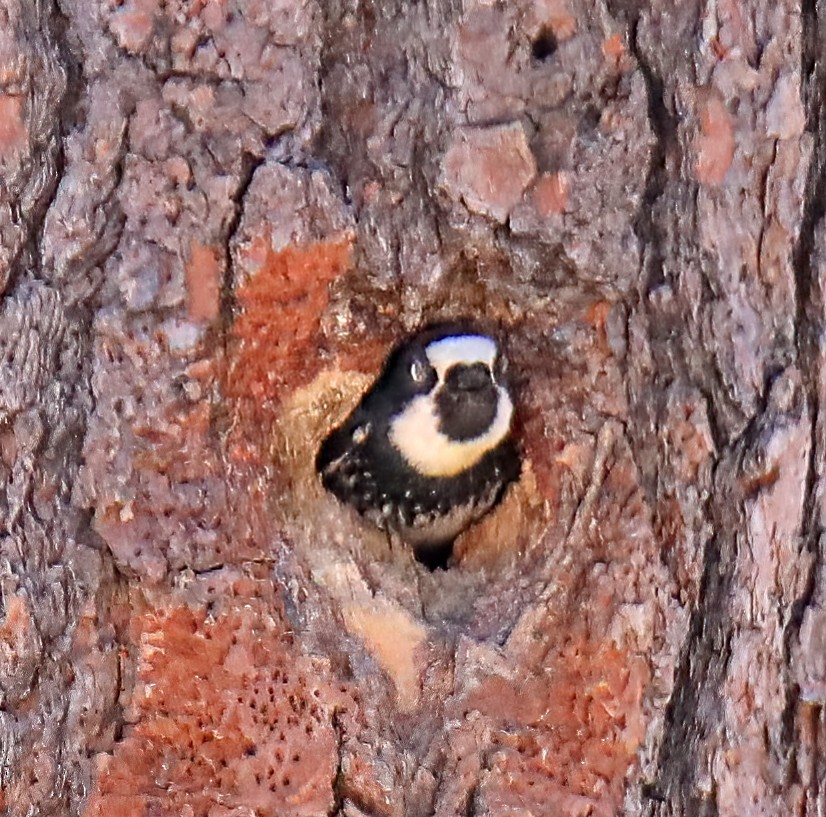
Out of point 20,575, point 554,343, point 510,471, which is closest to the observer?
point 20,575

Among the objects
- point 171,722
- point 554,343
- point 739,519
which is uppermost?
point 554,343

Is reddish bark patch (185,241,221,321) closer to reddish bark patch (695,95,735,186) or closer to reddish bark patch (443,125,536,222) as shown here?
reddish bark patch (443,125,536,222)

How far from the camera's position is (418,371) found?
105 inches

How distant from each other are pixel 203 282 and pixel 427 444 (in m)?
1.17

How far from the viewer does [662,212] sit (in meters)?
1.93

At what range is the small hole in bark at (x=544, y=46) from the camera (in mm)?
1940

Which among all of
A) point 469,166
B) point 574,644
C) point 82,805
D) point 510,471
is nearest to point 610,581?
point 574,644

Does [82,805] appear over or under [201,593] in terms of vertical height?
under

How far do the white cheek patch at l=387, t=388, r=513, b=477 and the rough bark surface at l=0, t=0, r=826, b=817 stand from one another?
0.81 meters

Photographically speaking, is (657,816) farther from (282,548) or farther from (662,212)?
(662,212)

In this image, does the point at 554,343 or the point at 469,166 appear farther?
the point at 554,343

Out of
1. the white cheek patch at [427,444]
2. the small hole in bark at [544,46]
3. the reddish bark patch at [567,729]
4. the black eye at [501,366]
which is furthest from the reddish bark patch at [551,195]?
the white cheek patch at [427,444]

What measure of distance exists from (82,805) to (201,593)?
0.37 metres

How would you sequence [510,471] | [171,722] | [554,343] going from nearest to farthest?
1. [171,722]
2. [554,343]
3. [510,471]
